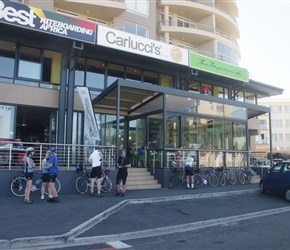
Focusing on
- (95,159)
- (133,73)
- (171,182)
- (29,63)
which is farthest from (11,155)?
(133,73)

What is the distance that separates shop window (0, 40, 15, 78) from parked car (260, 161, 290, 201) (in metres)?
13.7

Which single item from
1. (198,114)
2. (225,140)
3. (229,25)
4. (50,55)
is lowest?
(225,140)

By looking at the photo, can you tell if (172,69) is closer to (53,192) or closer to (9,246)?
(53,192)

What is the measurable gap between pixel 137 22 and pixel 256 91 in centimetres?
1224

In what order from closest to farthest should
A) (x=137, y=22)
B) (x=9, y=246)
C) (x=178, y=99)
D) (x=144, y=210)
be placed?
(x=9, y=246) < (x=144, y=210) < (x=178, y=99) < (x=137, y=22)

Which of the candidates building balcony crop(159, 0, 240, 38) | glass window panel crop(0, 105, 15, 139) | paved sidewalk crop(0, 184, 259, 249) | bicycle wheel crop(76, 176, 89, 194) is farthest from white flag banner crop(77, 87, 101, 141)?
building balcony crop(159, 0, 240, 38)

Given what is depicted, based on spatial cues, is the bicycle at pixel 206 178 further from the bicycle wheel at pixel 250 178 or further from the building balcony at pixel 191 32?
the building balcony at pixel 191 32

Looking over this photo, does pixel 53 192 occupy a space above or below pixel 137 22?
below

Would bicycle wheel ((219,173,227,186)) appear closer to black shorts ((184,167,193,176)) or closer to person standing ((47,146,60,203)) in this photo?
black shorts ((184,167,193,176))

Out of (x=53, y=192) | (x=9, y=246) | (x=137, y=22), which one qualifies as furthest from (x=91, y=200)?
(x=137, y=22)

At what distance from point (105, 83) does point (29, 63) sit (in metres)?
4.42

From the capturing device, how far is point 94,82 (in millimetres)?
17656

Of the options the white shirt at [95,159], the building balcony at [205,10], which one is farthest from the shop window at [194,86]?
the white shirt at [95,159]

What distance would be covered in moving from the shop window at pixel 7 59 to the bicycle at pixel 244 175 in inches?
541
